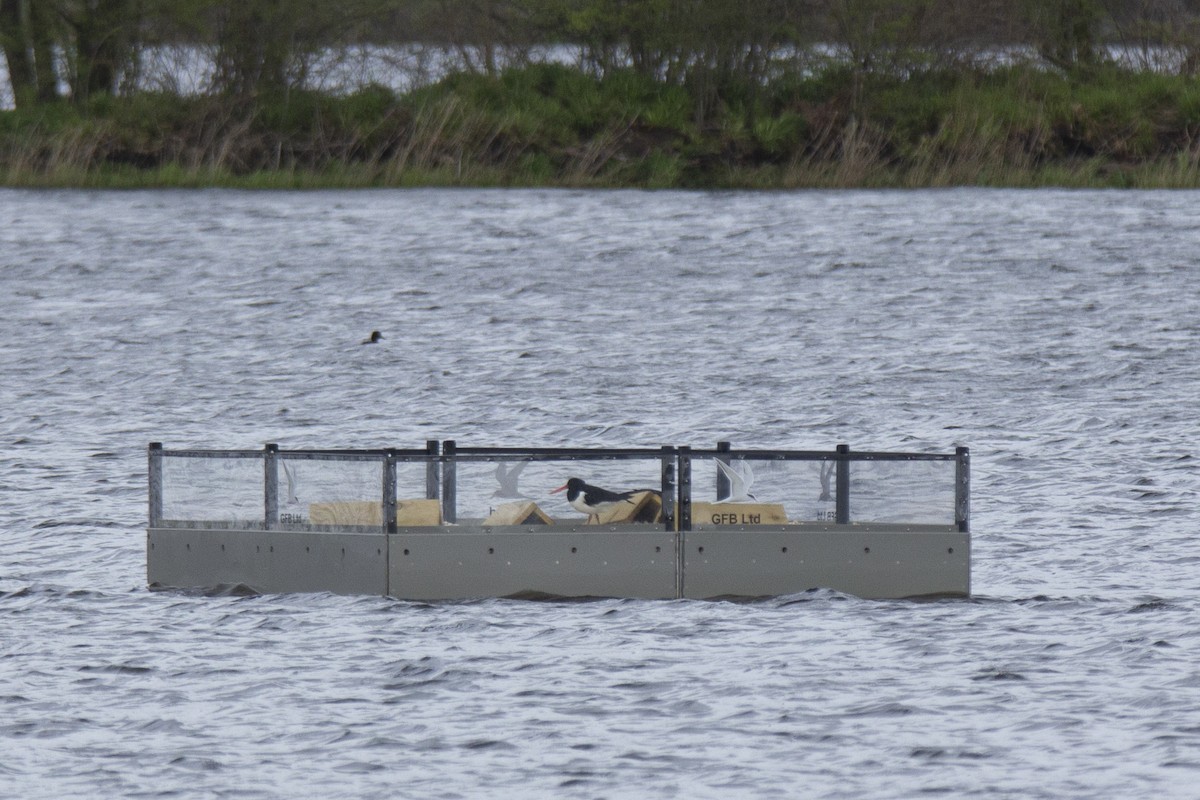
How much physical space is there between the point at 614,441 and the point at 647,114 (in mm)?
34838

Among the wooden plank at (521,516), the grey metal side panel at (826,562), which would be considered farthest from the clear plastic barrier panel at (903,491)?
the wooden plank at (521,516)

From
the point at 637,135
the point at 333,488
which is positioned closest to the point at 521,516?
the point at 333,488

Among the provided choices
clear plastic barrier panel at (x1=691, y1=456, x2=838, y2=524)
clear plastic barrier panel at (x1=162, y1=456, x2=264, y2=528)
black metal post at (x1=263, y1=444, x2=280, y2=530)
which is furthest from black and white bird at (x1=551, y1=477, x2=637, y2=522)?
clear plastic barrier panel at (x1=162, y1=456, x2=264, y2=528)

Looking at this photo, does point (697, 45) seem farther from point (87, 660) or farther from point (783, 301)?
point (87, 660)

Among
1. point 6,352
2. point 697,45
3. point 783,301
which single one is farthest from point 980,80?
point 6,352

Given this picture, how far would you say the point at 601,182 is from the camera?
7462 centimetres

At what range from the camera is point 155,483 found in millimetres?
26578

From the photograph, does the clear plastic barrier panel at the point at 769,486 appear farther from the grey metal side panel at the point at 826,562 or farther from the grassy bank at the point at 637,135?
the grassy bank at the point at 637,135

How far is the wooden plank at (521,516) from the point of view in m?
25.6

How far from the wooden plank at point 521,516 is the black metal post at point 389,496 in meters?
1.14

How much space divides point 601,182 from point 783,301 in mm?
17645

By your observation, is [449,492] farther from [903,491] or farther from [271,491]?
[903,491]

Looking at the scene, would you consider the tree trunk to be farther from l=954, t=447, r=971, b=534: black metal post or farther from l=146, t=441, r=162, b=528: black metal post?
l=954, t=447, r=971, b=534: black metal post

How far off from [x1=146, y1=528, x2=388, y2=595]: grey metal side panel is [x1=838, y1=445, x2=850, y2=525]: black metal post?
5.65 metres
